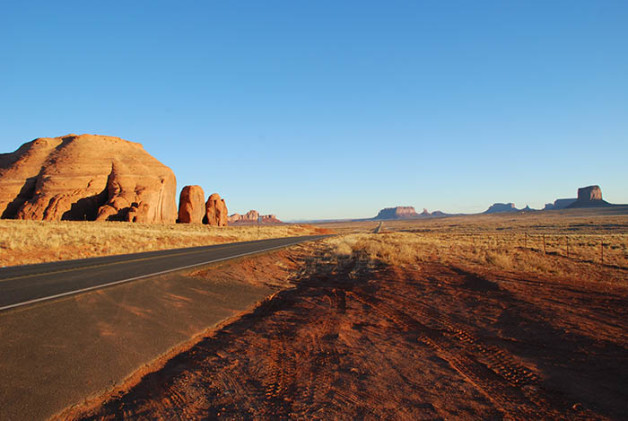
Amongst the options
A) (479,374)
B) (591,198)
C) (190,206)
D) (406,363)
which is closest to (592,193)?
(591,198)

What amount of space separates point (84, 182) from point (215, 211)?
25.1 meters

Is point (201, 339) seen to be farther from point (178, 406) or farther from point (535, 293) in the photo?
point (535, 293)

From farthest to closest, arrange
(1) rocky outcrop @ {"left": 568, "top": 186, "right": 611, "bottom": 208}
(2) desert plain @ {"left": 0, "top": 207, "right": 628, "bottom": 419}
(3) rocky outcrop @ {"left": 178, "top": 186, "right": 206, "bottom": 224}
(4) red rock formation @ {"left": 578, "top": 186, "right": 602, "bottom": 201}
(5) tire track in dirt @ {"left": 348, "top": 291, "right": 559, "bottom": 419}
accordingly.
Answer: (4) red rock formation @ {"left": 578, "top": 186, "right": 602, "bottom": 201} < (1) rocky outcrop @ {"left": 568, "top": 186, "right": 611, "bottom": 208} < (3) rocky outcrop @ {"left": 178, "top": 186, "right": 206, "bottom": 224} < (2) desert plain @ {"left": 0, "top": 207, "right": 628, "bottom": 419} < (5) tire track in dirt @ {"left": 348, "top": 291, "right": 559, "bottom": 419}

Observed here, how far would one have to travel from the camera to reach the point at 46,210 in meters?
49.6

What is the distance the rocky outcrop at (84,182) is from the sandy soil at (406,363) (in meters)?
53.0

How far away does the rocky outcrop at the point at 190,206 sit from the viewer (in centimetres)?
6894

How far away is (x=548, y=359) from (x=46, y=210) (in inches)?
2388

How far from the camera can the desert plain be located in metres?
3.98

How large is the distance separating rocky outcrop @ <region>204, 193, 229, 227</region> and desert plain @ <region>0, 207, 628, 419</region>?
217 ft

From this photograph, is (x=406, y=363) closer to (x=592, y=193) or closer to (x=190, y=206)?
(x=190, y=206)

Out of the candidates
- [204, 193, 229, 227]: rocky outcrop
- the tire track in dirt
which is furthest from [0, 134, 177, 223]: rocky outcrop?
the tire track in dirt

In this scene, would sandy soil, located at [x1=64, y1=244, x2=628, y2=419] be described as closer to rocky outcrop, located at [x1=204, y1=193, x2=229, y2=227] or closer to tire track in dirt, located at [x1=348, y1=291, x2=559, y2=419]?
tire track in dirt, located at [x1=348, y1=291, x2=559, y2=419]

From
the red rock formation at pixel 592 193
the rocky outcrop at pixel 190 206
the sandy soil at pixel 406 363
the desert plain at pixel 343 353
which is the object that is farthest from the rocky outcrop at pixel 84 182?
the red rock formation at pixel 592 193

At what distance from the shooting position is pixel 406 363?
17.2 feet
